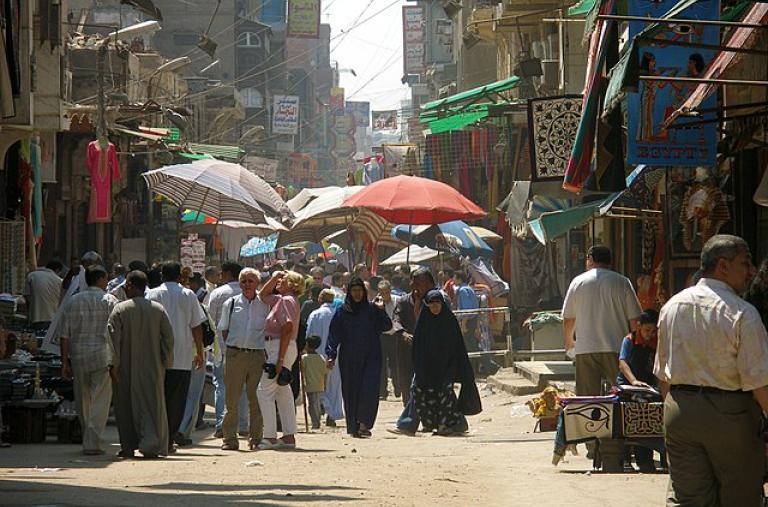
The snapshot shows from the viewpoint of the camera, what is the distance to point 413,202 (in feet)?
70.6

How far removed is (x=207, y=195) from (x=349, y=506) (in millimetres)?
13549

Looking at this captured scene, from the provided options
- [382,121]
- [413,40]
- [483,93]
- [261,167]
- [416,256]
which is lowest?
[416,256]

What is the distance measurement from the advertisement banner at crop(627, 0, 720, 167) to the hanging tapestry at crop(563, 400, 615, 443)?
2.34 meters

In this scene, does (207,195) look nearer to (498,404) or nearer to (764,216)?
(498,404)

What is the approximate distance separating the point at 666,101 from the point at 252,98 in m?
84.1

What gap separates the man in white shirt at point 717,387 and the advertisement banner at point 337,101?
495ft

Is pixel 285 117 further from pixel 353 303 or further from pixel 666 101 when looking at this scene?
pixel 666 101

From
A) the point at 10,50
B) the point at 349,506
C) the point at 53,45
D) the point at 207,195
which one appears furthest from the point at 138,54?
the point at 349,506

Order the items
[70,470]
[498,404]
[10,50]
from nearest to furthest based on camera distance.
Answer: [70,470] < [10,50] < [498,404]

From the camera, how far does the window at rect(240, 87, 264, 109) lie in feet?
311

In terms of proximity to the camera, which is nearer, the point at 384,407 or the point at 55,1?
the point at 55,1

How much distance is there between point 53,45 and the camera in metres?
19.1

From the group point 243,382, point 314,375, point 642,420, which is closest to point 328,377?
point 314,375

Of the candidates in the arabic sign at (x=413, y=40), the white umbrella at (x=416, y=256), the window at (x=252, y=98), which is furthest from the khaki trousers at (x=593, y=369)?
the arabic sign at (x=413, y=40)
